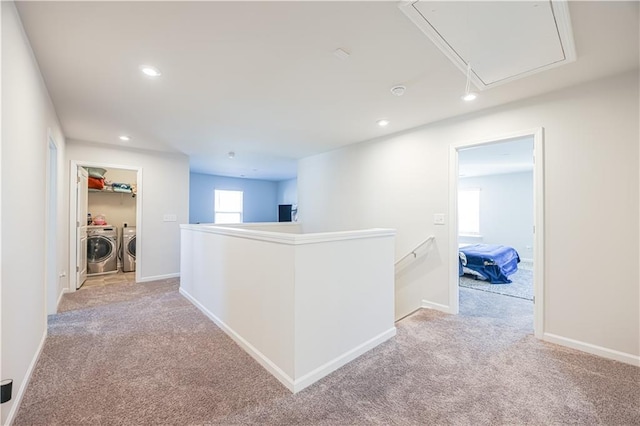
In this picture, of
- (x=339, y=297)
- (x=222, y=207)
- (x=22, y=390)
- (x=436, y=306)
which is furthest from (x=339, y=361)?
(x=222, y=207)

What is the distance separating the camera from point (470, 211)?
319 inches

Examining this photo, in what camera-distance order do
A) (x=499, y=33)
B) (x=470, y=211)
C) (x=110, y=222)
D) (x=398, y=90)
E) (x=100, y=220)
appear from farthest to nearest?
1. (x=470, y=211)
2. (x=110, y=222)
3. (x=100, y=220)
4. (x=398, y=90)
5. (x=499, y=33)

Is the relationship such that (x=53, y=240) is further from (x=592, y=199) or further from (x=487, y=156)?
(x=487, y=156)

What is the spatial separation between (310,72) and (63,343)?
3270mm

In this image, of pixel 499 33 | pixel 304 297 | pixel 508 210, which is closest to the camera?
pixel 499 33

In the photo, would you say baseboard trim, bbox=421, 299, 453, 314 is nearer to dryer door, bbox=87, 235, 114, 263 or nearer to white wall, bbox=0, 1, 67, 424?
white wall, bbox=0, 1, 67, 424

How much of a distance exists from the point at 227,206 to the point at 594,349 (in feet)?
28.3

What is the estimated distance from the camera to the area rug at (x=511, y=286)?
4168 mm

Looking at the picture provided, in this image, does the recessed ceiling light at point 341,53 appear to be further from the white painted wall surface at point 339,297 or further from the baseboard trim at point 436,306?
the baseboard trim at point 436,306

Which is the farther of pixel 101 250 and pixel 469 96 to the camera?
pixel 101 250

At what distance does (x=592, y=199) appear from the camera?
2.41 m

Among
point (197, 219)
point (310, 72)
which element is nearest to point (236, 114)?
point (310, 72)

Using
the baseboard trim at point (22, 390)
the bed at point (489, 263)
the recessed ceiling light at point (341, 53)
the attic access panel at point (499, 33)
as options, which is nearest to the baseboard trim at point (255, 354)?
the baseboard trim at point (22, 390)

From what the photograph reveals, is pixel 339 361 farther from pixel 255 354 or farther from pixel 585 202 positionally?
pixel 585 202
